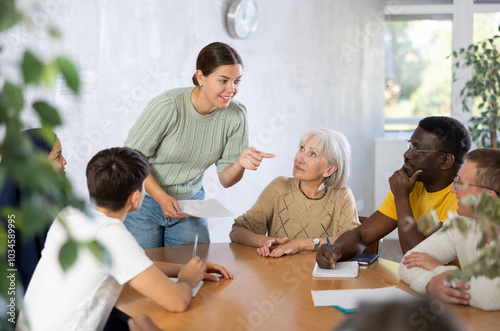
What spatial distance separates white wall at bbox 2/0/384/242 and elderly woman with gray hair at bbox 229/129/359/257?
3.29ft

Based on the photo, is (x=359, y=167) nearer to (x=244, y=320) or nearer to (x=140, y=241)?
(x=140, y=241)

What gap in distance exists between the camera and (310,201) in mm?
2629

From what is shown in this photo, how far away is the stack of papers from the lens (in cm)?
167

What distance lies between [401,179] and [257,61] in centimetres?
249

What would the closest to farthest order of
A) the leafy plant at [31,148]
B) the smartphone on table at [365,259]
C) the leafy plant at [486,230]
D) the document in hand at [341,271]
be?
1. the leafy plant at [31,148]
2. the leafy plant at [486,230]
3. the document in hand at [341,271]
4. the smartphone on table at [365,259]

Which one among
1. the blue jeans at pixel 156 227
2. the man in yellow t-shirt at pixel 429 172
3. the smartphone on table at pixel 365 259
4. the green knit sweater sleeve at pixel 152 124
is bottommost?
the smartphone on table at pixel 365 259

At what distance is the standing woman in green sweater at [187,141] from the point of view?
2.51 m

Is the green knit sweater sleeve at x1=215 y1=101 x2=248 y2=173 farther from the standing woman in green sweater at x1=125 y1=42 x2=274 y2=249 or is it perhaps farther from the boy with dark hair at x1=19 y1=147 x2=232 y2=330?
the boy with dark hair at x1=19 y1=147 x2=232 y2=330

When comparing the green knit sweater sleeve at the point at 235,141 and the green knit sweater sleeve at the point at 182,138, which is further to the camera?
the green knit sweater sleeve at the point at 235,141

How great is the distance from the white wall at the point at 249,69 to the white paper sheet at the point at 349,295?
1.30 metres

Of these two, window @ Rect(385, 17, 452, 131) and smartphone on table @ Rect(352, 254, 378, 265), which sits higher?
window @ Rect(385, 17, 452, 131)

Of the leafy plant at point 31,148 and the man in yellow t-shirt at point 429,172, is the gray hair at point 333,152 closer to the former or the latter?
the man in yellow t-shirt at point 429,172

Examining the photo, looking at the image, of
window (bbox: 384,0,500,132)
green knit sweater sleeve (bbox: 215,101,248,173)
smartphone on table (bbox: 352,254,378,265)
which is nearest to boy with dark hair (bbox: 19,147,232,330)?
smartphone on table (bbox: 352,254,378,265)

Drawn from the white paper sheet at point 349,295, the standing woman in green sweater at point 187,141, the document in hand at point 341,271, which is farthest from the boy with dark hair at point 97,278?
the standing woman in green sweater at point 187,141
